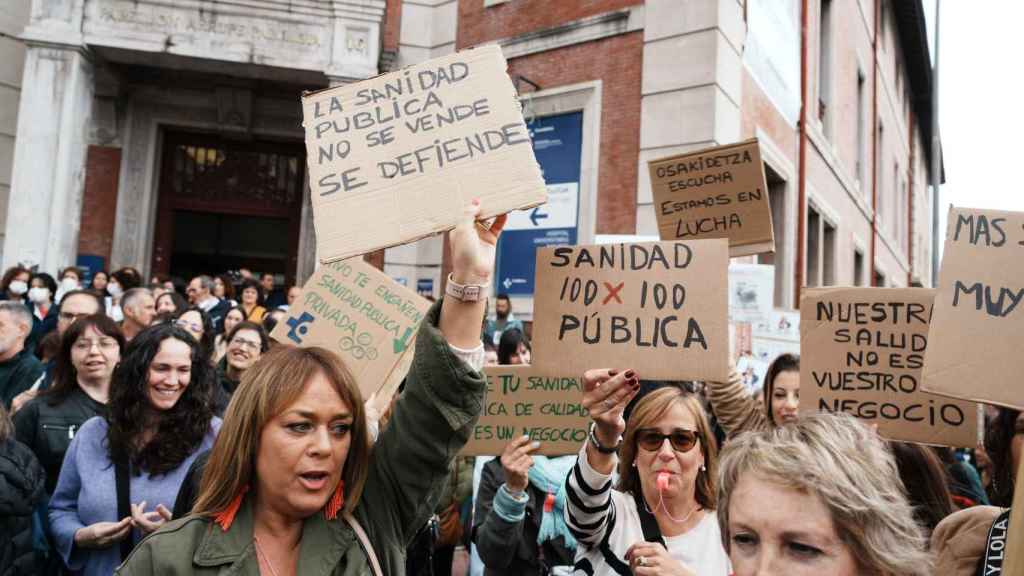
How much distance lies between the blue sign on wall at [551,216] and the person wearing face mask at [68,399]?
7.00 m

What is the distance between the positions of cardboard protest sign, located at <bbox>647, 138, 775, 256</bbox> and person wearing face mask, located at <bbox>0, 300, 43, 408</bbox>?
3755 mm

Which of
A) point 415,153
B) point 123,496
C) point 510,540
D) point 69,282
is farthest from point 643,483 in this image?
point 69,282

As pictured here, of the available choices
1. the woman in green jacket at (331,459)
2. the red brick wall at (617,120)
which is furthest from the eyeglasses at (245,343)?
the red brick wall at (617,120)

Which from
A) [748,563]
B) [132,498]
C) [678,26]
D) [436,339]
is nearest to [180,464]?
[132,498]

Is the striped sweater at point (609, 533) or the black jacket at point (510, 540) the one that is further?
the black jacket at point (510, 540)

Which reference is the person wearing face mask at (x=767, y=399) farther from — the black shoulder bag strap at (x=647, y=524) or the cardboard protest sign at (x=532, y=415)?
the black shoulder bag strap at (x=647, y=524)

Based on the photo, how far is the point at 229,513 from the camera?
5.93 ft

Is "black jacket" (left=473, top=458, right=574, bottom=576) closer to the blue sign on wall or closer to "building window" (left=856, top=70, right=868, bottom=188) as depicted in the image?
the blue sign on wall

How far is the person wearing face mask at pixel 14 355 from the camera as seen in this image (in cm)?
461

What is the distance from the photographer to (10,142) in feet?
39.5

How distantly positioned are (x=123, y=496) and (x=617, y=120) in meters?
8.38

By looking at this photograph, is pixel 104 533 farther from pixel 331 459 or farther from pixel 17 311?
pixel 17 311

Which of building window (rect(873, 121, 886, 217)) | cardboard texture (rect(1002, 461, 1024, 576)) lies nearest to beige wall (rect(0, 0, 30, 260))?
cardboard texture (rect(1002, 461, 1024, 576))

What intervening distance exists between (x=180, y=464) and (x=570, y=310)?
1.71 meters
